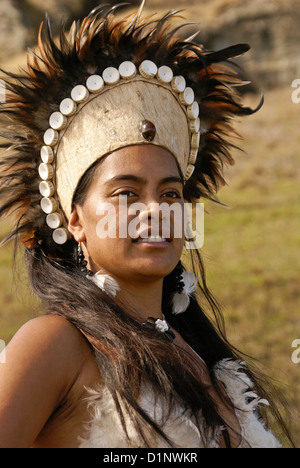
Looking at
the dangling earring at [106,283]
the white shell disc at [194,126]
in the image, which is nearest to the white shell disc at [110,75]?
the white shell disc at [194,126]

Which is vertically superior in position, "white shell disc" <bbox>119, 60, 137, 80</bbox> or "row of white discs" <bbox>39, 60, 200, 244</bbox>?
"white shell disc" <bbox>119, 60, 137, 80</bbox>

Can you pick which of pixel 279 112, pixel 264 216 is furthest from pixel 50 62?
pixel 279 112

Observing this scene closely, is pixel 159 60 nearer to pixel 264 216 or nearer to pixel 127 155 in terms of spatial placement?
pixel 127 155

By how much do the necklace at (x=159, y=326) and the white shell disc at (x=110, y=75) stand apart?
36.2 inches

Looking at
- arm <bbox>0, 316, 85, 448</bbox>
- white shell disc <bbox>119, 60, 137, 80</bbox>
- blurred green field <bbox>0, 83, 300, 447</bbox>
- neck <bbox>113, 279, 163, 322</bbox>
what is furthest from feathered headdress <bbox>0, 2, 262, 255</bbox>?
blurred green field <bbox>0, 83, 300, 447</bbox>

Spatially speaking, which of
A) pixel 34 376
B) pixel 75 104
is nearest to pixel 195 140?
pixel 75 104

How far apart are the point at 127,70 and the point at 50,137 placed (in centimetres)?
39

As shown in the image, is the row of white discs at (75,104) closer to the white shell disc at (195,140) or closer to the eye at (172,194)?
the white shell disc at (195,140)

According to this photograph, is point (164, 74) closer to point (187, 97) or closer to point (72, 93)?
point (187, 97)

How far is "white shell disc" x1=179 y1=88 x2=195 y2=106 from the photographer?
9.77 ft

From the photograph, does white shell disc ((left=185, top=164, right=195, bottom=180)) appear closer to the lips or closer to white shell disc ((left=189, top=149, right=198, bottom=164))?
white shell disc ((left=189, top=149, right=198, bottom=164))

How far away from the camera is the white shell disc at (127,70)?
2.78m

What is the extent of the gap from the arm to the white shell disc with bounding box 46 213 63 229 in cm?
57
